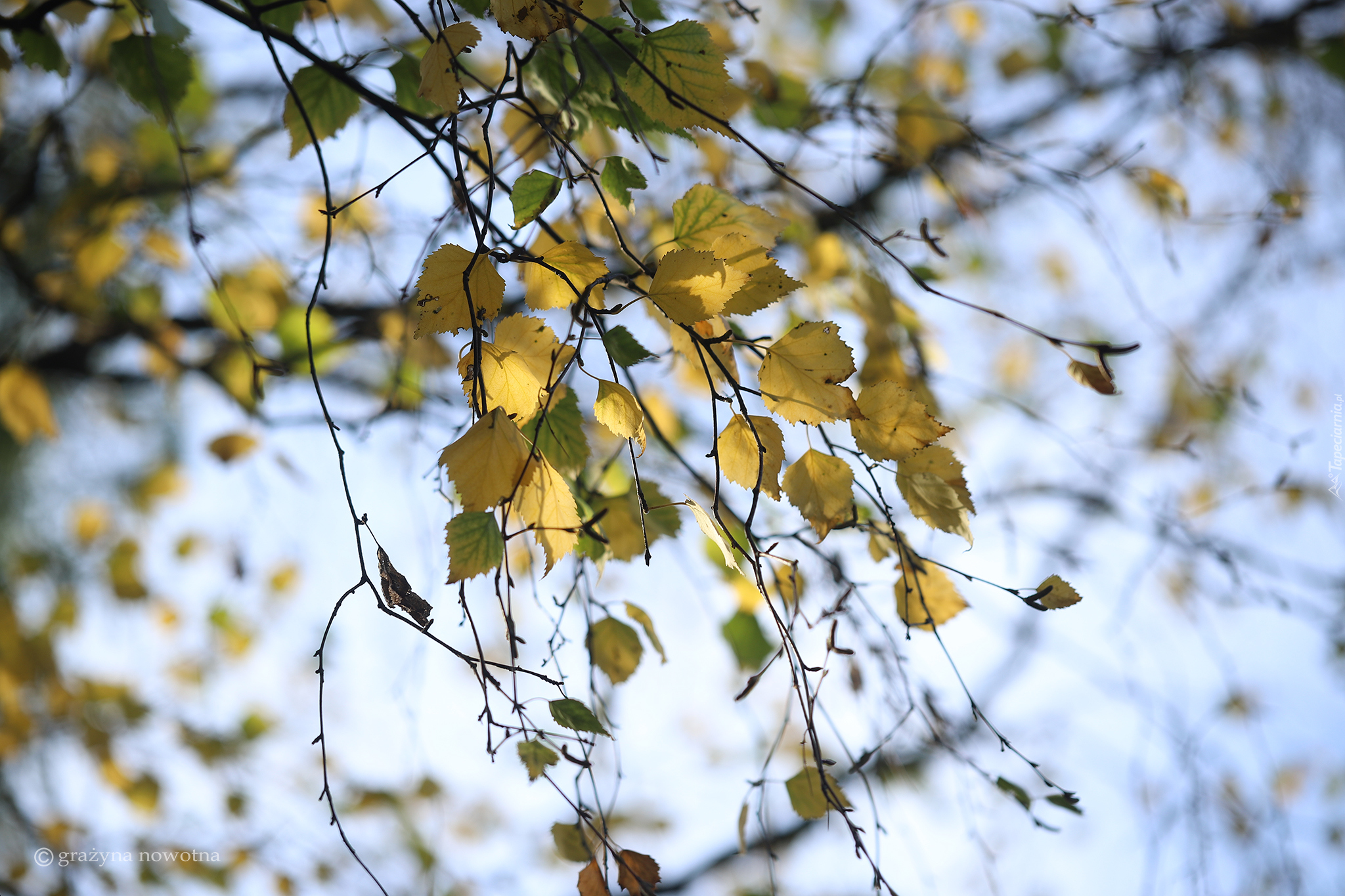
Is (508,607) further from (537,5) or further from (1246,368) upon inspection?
(1246,368)

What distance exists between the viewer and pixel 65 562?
231 centimetres

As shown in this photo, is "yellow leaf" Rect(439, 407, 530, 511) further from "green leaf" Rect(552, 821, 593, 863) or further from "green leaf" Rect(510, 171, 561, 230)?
"green leaf" Rect(552, 821, 593, 863)

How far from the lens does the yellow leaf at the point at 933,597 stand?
0.55 metres

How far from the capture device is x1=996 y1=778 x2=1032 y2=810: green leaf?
558 mm

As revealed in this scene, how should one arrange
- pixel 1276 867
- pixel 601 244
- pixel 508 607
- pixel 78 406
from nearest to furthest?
pixel 508 607
pixel 601 244
pixel 1276 867
pixel 78 406

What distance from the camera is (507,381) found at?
44cm

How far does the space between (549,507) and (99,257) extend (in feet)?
4.11

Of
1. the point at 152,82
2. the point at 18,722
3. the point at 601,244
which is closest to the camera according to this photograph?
the point at 152,82

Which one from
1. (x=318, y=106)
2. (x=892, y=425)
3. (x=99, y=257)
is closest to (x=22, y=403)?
(x=99, y=257)

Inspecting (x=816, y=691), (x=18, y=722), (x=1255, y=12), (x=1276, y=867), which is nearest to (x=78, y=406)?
(x=18, y=722)

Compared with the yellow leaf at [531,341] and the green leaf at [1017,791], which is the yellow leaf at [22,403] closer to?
the yellow leaf at [531,341]

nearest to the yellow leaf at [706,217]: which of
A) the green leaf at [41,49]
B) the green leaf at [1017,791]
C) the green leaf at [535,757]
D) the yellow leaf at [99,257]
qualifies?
the green leaf at [535,757]

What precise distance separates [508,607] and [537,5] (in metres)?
0.35

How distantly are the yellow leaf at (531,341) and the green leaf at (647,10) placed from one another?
1.15 feet
